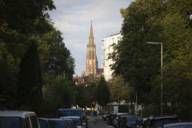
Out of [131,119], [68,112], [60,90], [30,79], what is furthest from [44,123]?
[60,90]

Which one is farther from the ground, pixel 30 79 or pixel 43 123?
pixel 30 79

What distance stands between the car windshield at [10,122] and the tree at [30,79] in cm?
3383

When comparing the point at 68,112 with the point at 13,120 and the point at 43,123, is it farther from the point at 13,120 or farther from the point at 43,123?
the point at 13,120

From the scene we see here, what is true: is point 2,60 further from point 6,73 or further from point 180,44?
point 180,44

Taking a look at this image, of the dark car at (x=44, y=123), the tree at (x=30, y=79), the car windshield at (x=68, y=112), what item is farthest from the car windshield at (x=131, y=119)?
the dark car at (x=44, y=123)

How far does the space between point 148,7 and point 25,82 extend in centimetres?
2435

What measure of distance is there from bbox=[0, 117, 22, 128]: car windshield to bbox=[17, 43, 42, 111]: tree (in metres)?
33.8

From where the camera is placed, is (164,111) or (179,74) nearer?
(179,74)

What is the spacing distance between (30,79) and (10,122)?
36408 mm

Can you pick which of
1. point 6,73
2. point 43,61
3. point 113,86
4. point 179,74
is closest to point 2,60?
point 6,73

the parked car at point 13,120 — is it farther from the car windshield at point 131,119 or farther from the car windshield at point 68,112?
the car windshield at point 131,119

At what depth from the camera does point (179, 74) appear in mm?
52219

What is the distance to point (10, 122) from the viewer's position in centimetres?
1532

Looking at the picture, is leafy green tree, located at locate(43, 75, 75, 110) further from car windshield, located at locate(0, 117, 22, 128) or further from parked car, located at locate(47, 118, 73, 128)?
car windshield, located at locate(0, 117, 22, 128)
